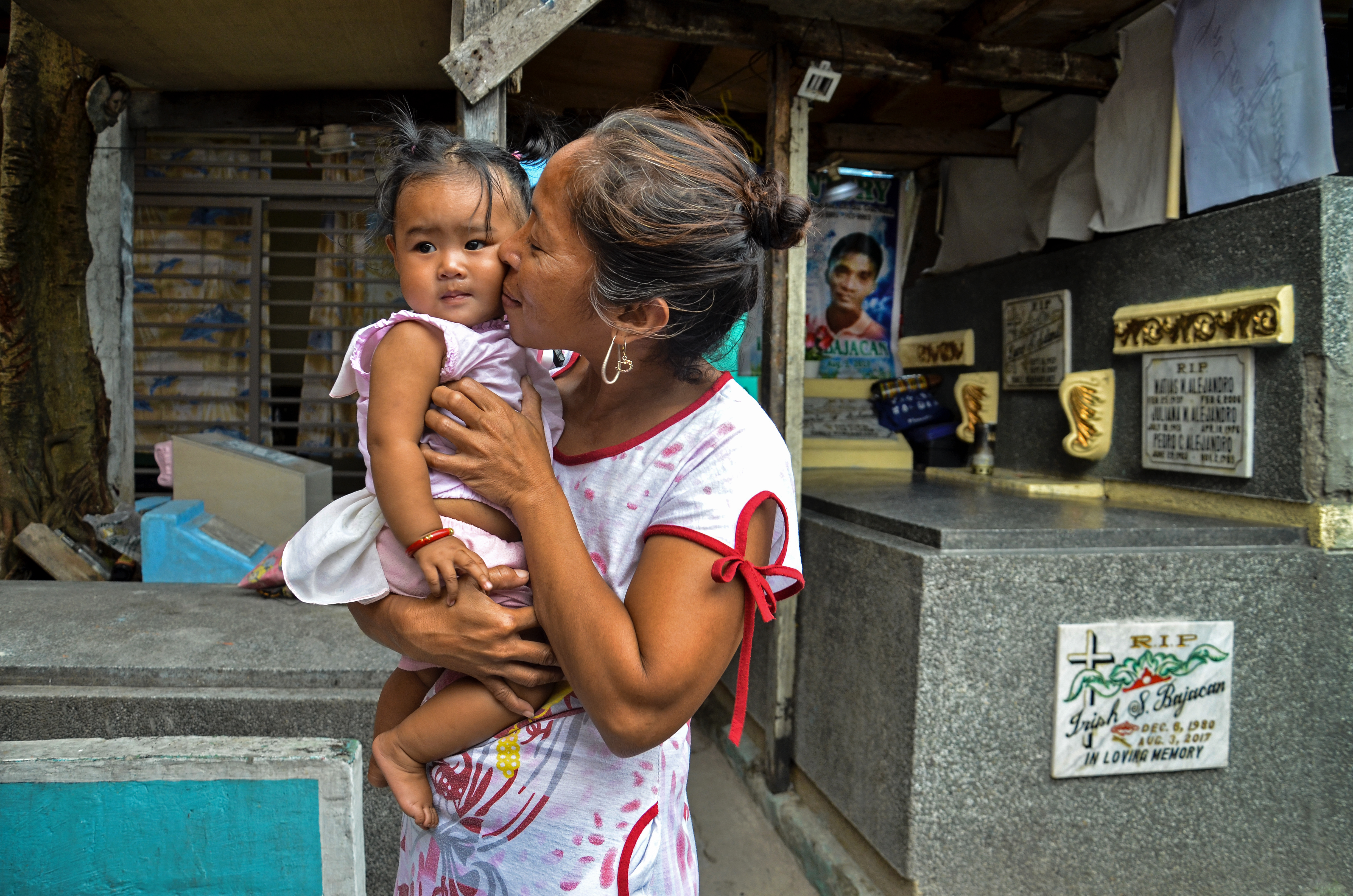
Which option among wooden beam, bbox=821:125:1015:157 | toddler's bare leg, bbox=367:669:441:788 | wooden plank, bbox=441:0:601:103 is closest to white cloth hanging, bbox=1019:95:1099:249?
wooden beam, bbox=821:125:1015:157

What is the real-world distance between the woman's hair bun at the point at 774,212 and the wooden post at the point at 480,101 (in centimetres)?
135

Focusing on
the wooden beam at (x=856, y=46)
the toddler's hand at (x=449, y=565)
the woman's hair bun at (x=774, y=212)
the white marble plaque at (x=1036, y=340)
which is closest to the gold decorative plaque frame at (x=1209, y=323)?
the white marble plaque at (x=1036, y=340)

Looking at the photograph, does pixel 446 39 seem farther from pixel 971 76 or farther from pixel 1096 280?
pixel 1096 280

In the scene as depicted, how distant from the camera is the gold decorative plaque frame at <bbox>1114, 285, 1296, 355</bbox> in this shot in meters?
2.70

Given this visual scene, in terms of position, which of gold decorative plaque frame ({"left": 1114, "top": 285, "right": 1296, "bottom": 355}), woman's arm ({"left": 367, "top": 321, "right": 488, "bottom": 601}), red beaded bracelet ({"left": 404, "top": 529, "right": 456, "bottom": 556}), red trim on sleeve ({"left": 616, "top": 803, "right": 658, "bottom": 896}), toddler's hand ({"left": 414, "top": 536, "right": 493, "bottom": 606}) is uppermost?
gold decorative plaque frame ({"left": 1114, "top": 285, "right": 1296, "bottom": 355})

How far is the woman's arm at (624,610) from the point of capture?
1022mm

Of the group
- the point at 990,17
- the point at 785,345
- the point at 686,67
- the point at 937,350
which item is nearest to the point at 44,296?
the point at 686,67

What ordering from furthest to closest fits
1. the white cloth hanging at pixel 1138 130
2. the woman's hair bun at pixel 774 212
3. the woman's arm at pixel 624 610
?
1. the white cloth hanging at pixel 1138 130
2. the woman's hair bun at pixel 774 212
3. the woman's arm at pixel 624 610

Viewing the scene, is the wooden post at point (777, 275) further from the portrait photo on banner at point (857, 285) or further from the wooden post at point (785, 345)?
the portrait photo on banner at point (857, 285)

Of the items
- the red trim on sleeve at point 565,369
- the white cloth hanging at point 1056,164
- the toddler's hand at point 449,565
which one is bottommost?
the toddler's hand at point 449,565

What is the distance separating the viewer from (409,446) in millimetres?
1219

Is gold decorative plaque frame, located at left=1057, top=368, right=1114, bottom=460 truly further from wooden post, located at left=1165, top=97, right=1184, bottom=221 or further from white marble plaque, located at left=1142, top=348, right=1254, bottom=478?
wooden post, located at left=1165, top=97, right=1184, bottom=221

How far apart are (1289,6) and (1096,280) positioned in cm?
122

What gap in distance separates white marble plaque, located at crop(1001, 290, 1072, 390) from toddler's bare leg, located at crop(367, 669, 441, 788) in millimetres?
3482
